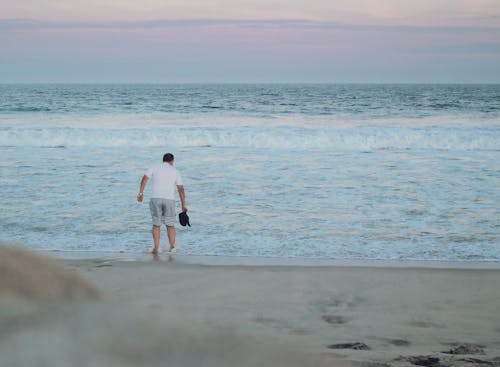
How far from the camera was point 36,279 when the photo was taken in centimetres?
37

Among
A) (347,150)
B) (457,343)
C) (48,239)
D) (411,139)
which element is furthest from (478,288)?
(411,139)

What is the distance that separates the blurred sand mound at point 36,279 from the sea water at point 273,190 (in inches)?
371

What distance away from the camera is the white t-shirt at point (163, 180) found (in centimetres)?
1035

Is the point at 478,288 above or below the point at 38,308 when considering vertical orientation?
below

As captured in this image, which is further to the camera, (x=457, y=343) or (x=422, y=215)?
(x=422, y=215)

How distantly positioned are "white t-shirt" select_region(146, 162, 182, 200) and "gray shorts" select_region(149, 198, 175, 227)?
89 mm

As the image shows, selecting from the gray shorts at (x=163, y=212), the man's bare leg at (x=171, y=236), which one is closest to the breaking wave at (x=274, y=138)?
the gray shorts at (x=163, y=212)

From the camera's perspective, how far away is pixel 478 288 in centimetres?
769

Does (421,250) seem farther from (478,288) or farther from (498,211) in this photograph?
(498,211)

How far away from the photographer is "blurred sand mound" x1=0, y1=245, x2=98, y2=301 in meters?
0.35

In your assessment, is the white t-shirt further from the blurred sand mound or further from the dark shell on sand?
the blurred sand mound

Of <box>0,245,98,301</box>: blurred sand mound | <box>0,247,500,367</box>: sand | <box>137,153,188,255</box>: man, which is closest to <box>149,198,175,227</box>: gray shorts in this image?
<box>137,153,188,255</box>: man

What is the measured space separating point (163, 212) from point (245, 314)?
3.98 m

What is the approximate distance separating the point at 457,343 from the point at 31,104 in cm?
5354
